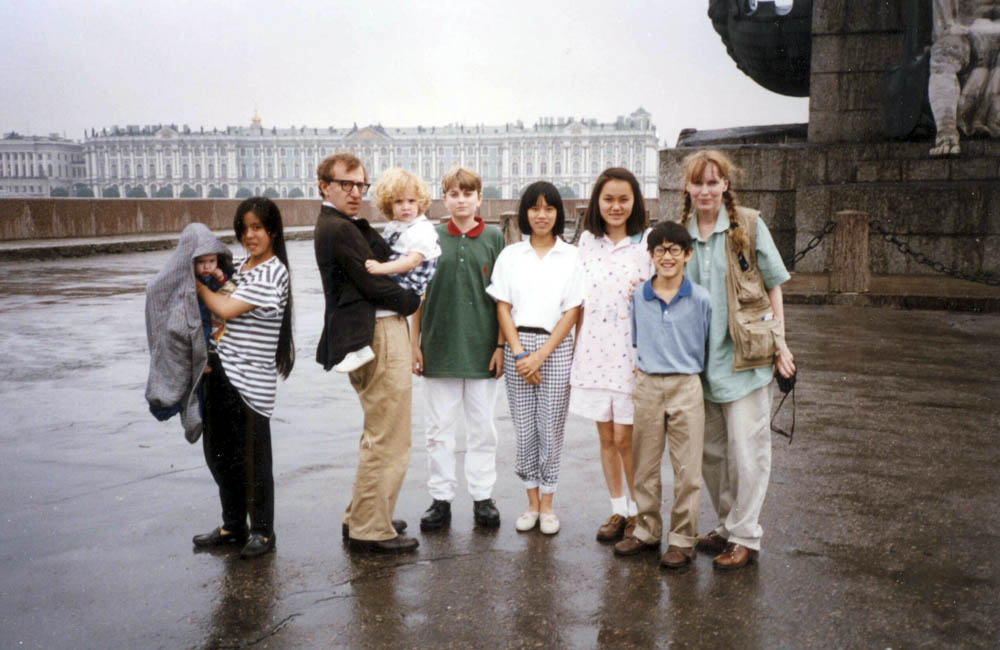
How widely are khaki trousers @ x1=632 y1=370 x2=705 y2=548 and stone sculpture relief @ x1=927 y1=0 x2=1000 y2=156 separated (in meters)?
8.99

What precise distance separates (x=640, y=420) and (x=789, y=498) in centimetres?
95

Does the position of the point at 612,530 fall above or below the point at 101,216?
below

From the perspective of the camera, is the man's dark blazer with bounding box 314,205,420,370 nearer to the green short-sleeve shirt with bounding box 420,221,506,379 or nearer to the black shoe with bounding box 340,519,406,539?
the green short-sleeve shirt with bounding box 420,221,506,379

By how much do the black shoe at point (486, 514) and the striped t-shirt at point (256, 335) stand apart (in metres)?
0.83

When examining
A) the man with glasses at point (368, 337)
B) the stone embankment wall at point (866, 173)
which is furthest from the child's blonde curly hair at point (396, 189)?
the stone embankment wall at point (866, 173)

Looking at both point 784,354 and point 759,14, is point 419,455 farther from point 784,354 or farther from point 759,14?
point 759,14

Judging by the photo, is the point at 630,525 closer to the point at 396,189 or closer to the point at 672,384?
the point at 672,384

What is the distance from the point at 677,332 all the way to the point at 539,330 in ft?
1.77

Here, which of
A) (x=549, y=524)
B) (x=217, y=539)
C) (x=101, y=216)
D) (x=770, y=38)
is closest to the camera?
(x=217, y=539)

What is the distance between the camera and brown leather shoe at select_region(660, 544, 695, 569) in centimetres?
299

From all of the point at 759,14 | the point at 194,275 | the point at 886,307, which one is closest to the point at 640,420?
the point at 194,275

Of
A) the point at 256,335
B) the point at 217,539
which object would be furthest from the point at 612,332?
the point at 217,539

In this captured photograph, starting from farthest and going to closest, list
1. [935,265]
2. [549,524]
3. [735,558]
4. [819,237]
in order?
[819,237] < [935,265] < [549,524] < [735,558]

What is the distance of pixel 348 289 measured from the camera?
3.14 m
